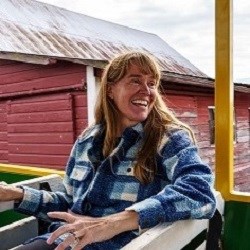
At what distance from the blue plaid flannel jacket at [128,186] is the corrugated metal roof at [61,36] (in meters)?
4.99

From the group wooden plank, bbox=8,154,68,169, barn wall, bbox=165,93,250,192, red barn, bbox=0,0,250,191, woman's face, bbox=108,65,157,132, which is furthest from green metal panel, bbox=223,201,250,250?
wooden plank, bbox=8,154,68,169

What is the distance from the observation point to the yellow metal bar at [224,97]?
6.54 ft

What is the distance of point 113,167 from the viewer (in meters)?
1.68

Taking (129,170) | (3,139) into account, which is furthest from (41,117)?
(129,170)

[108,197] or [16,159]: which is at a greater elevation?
[108,197]

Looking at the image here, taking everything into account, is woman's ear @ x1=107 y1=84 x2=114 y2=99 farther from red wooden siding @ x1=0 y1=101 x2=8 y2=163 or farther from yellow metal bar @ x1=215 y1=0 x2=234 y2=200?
red wooden siding @ x1=0 y1=101 x2=8 y2=163

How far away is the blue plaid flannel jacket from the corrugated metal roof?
4994 millimetres

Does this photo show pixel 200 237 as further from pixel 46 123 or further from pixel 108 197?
pixel 46 123

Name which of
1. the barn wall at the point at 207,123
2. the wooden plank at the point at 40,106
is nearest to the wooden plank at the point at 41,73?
the wooden plank at the point at 40,106

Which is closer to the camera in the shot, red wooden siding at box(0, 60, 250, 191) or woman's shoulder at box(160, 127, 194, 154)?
woman's shoulder at box(160, 127, 194, 154)

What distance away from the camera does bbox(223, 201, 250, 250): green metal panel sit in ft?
6.43

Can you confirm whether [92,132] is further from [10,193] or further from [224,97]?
[224,97]

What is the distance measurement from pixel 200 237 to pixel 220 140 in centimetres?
60

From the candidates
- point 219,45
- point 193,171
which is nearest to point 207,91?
point 219,45
